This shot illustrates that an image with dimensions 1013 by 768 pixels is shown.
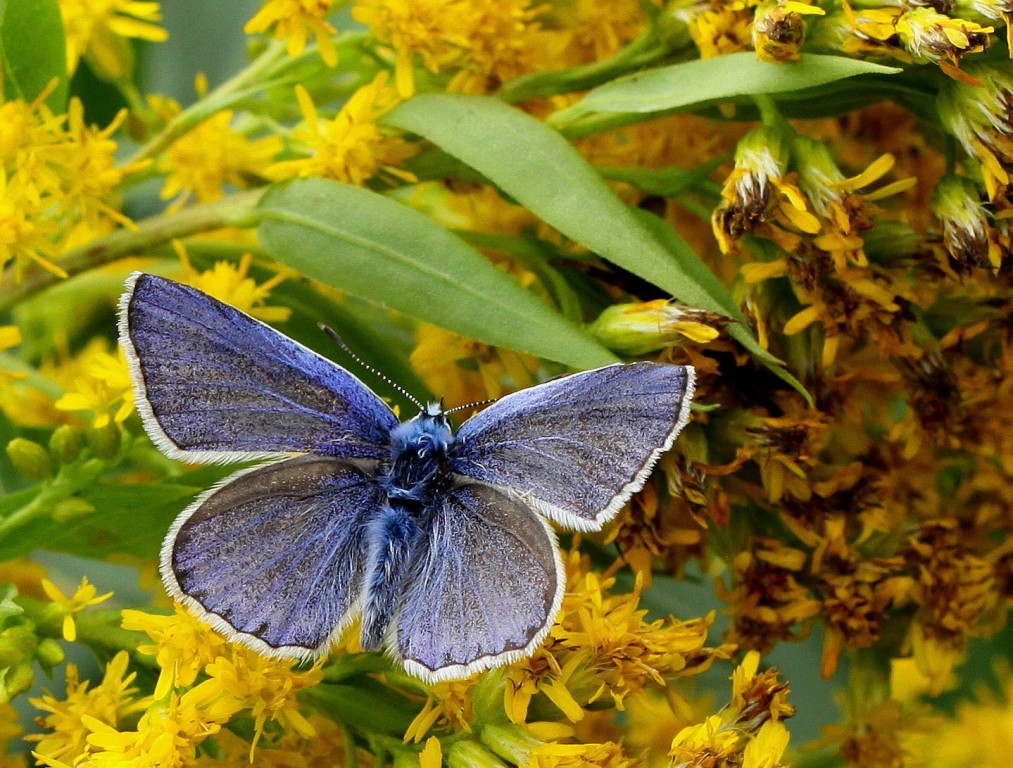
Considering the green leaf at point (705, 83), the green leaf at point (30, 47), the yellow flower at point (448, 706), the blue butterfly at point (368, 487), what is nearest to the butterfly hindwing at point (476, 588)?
the blue butterfly at point (368, 487)

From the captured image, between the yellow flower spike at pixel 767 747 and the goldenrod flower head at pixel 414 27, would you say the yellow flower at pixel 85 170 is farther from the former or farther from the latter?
the yellow flower spike at pixel 767 747

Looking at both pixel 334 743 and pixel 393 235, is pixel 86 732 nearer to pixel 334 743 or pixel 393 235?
pixel 334 743

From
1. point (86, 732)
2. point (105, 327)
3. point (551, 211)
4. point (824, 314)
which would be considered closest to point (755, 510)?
point (824, 314)

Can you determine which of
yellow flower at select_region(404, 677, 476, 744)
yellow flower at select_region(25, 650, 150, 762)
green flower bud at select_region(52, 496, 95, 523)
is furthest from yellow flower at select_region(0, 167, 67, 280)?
yellow flower at select_region(404, 677, 476, 744)

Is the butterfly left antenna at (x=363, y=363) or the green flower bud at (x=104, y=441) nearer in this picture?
the green flower bud at (x=104, y=441)

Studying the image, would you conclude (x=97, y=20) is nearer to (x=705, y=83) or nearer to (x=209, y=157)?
(x=209, y=157)

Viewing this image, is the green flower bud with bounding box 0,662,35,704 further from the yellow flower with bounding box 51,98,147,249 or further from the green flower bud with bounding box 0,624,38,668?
the yellow flower with bounding box 51,98,147,249

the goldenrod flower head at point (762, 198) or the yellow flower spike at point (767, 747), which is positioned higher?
the goldenrod flower head at point (762, 198)
